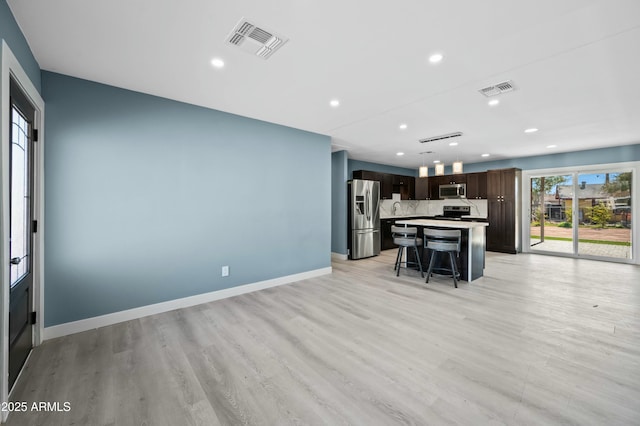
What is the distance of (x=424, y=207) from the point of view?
9.34m

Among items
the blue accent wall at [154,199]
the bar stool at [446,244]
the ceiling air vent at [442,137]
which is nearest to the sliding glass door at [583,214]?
the ceiling air vent at [442,137]

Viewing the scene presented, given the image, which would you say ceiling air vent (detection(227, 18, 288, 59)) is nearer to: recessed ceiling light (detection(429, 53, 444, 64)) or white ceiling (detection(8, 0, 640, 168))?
white ceiling (detection(8, 0, 640, 168))

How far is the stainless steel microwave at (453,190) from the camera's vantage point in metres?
7.88

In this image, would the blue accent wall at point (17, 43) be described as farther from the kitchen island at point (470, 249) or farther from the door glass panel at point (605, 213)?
the door glass panel at point (605, 213)

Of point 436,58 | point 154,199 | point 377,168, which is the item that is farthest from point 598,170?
point 154,199

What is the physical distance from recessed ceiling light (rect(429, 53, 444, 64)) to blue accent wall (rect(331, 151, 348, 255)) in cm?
373

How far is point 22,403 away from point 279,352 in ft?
5.68

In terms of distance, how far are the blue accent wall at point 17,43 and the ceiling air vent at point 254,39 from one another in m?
1.43

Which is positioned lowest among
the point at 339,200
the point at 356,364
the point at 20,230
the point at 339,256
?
the point at 356,364

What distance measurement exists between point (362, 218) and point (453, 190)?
144 inches

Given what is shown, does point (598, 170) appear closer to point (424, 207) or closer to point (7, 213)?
point (424, 207)

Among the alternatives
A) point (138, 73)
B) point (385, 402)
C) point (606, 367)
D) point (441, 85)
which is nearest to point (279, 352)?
point (385, 402)

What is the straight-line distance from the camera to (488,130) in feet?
15.1

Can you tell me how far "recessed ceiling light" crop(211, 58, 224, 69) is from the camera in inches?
A: 96.4
